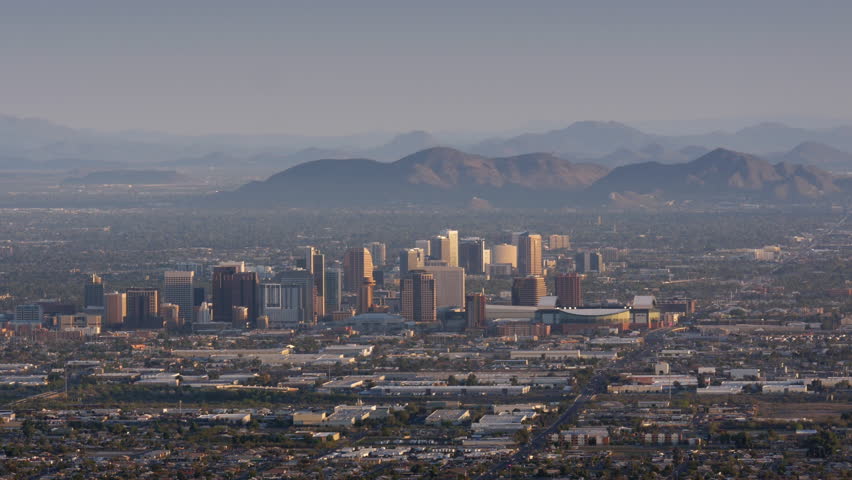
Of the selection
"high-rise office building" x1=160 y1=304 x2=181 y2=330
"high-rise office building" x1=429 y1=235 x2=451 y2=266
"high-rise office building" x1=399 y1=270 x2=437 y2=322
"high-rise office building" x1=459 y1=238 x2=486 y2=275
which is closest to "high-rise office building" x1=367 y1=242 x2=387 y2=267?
"high-rise office building" x1=429 y1=235 x2=451 y2=266

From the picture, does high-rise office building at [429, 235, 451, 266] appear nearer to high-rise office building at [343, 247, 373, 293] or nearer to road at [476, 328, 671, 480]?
high-rise office building at [343, 247, 373, 293]

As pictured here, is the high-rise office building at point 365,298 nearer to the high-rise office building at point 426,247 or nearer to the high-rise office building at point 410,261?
the high-rise office building at point 410,261

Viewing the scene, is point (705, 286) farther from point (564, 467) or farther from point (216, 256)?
point (564, 467)

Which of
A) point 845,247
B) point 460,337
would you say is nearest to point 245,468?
point 460,337

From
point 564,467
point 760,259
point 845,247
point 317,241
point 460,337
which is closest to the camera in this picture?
point 564,467

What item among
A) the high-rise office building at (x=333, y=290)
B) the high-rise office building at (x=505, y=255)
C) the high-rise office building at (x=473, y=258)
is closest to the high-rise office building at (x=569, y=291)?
the high-rise office building at (x=333, y=290)

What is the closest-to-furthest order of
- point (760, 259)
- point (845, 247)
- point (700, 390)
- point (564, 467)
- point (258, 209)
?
point (564, 467) → point (700, 390) → point (760, 259) → point (845, 247) → point (258, 209)

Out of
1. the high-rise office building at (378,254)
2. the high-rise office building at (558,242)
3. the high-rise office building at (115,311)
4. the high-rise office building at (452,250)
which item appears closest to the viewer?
the high-rise office building at (115,311)
